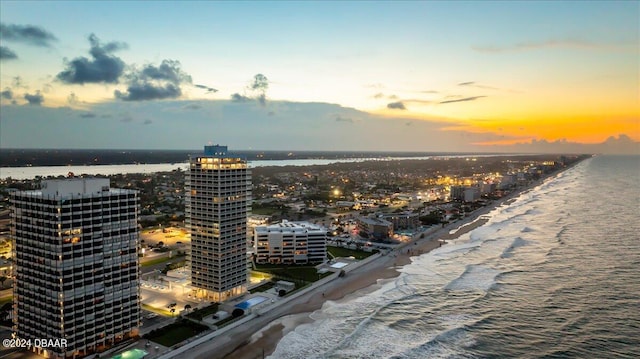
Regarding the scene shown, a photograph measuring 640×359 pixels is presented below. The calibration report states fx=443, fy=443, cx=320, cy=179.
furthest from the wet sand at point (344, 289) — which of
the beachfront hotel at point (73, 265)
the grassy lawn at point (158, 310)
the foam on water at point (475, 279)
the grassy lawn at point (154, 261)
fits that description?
the grassy lawn at point (154, 261)

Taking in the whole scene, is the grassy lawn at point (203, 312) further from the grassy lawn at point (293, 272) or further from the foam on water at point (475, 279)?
the foam on water at point (475, 279)

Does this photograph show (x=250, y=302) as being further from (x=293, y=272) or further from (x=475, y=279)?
(x=475, y=279)

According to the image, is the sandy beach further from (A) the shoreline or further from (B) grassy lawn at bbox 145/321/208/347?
(B) grassy lawn at bbox 145/321/208/347

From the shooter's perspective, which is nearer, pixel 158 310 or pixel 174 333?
pixel 174 333

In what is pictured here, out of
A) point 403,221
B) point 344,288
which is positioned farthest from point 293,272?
point 403,221

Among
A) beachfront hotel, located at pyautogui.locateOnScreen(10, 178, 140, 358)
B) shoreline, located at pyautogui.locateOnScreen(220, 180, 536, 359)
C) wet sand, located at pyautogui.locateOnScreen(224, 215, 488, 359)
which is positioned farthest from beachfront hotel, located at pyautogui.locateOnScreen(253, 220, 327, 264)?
beachfront hotel, located at pyautogui.locateOnScreen(10, 178, 140, 358)
